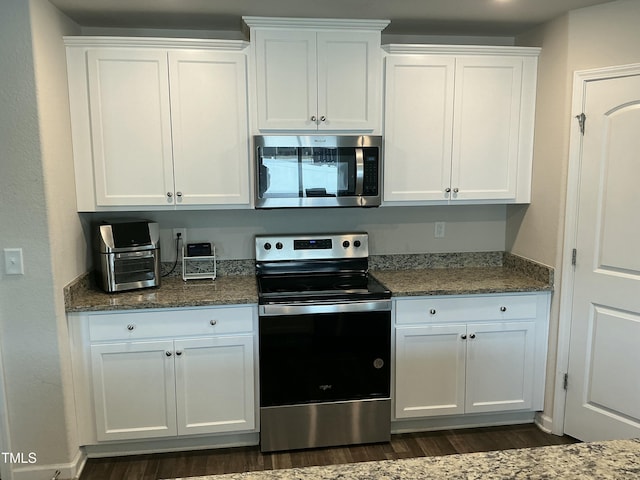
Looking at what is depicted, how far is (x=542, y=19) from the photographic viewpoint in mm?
2744

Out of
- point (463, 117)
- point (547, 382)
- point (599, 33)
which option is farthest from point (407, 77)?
point (547, 382)

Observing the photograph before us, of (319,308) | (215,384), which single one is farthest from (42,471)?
(319,308)

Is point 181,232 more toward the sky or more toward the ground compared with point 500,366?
more toward the sky

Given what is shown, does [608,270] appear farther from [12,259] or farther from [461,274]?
[12,259]

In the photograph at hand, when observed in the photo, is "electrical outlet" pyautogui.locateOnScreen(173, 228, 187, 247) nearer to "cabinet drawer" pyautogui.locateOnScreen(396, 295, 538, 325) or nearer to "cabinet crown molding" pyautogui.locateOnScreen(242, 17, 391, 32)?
"cabinet crown molding" pyautogui.locateOnScreen(242, 17, 391, 32)

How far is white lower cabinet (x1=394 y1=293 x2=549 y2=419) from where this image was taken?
2736 mm

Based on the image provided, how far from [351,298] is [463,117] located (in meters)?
1.25

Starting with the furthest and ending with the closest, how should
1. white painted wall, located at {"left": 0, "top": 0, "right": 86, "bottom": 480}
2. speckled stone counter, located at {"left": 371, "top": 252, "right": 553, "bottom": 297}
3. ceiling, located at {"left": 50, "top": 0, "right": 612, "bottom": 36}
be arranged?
speckled stone counter, located at {"left": 371, "top": 252, "right": 553, "bottom": 297} → ceiling, located at {"left": 50, "top": 0, "right": 612, "bottom": 36} → white painted wall, located at {"left": 0, "top": 0, "right": 86, "bottom": 480}

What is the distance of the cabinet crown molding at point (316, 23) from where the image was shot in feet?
8.50

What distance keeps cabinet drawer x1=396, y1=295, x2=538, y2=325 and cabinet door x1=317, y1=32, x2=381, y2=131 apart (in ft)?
3.38

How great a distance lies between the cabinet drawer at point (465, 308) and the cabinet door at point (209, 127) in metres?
1.09

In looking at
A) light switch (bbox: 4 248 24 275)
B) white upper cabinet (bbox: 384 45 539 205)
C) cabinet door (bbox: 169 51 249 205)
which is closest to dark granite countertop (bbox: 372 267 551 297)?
white upper cabinet (bbox: 384 45 539 205)

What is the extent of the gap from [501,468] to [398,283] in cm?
185

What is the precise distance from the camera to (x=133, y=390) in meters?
2.55
